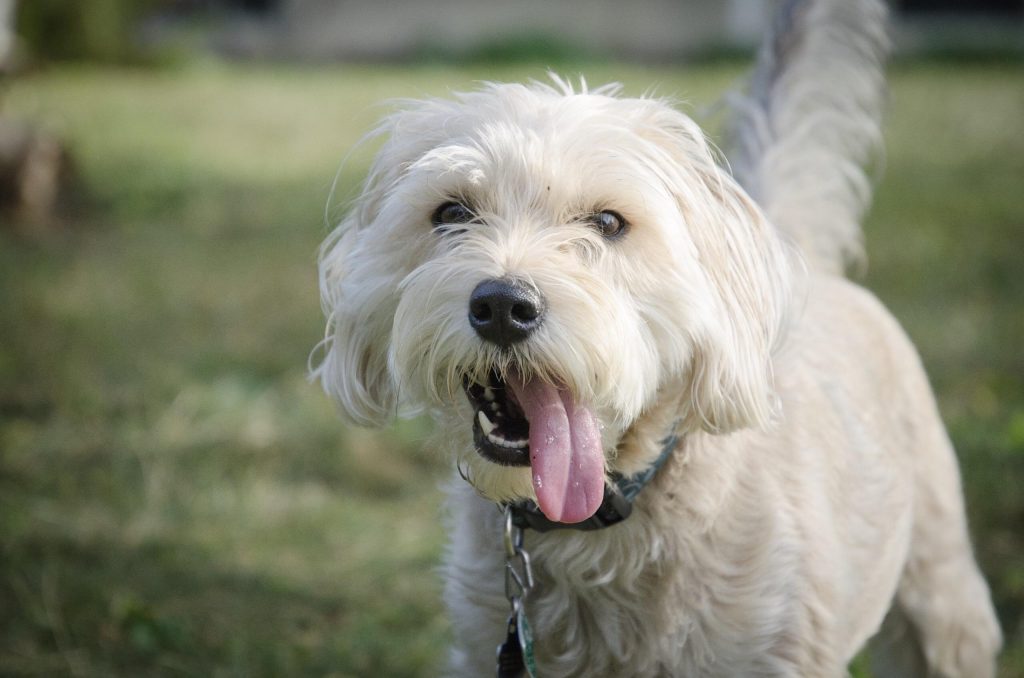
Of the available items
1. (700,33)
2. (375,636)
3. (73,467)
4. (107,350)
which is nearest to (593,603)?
(375,636)

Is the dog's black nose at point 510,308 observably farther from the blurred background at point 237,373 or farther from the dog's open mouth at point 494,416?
the blurred background at point 237,373

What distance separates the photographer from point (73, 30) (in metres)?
17.3

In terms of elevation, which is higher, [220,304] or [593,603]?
[593,603]

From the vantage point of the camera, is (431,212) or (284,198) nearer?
(431,212)


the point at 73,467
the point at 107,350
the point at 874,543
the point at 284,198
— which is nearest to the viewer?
the point at 874,543

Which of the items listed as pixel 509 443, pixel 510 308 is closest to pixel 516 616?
pixel 509 443

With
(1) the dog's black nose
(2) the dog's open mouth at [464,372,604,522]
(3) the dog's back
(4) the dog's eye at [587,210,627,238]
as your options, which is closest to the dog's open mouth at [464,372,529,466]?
(2) the dog's open mouth at [464,372,604,522]

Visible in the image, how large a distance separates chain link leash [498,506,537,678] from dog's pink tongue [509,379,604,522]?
268mm

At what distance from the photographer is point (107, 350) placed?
641cm

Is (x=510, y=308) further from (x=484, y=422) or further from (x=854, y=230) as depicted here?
(x=854, y=230)

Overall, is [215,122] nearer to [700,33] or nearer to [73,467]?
[73,467]

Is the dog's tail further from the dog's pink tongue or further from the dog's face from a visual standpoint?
the dog's pink tongue

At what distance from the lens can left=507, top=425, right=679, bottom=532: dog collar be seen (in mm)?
2469

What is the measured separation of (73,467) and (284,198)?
522 centimetres
